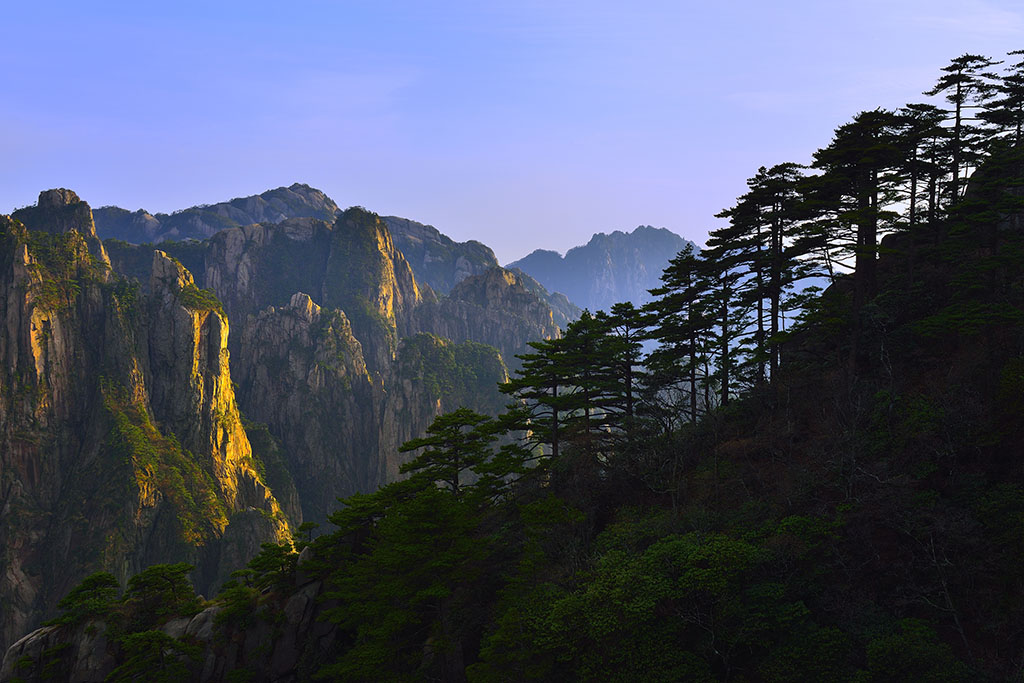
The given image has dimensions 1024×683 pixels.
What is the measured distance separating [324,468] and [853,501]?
15647 centimetres

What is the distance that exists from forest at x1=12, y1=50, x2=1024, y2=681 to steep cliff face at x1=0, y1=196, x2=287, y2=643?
70.7 meters

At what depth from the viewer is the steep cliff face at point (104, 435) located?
9794cm

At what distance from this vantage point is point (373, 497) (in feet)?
127

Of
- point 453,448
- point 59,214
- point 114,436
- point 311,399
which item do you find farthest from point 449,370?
point 453,448

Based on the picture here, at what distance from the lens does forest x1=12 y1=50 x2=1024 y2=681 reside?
741 inches

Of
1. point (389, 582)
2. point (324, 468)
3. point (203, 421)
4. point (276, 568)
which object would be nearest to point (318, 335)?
point (324, 468)

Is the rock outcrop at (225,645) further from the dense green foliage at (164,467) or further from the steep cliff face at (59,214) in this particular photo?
the steep cliff face at (59,214)

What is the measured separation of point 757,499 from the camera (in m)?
25.1

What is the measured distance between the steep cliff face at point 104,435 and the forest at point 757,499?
70.7 metres

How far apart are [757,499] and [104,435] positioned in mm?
120397

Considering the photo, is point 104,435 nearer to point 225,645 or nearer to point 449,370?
point 225,645

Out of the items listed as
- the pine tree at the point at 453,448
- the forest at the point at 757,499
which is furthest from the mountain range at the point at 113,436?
the pine tree at the point at 453,448

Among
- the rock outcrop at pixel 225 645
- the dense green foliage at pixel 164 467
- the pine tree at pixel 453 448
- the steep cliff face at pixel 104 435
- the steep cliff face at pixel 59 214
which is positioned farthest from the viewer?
the steep cliff face at pixel 59 214

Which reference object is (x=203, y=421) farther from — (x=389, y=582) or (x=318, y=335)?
(x=389, y=582)
